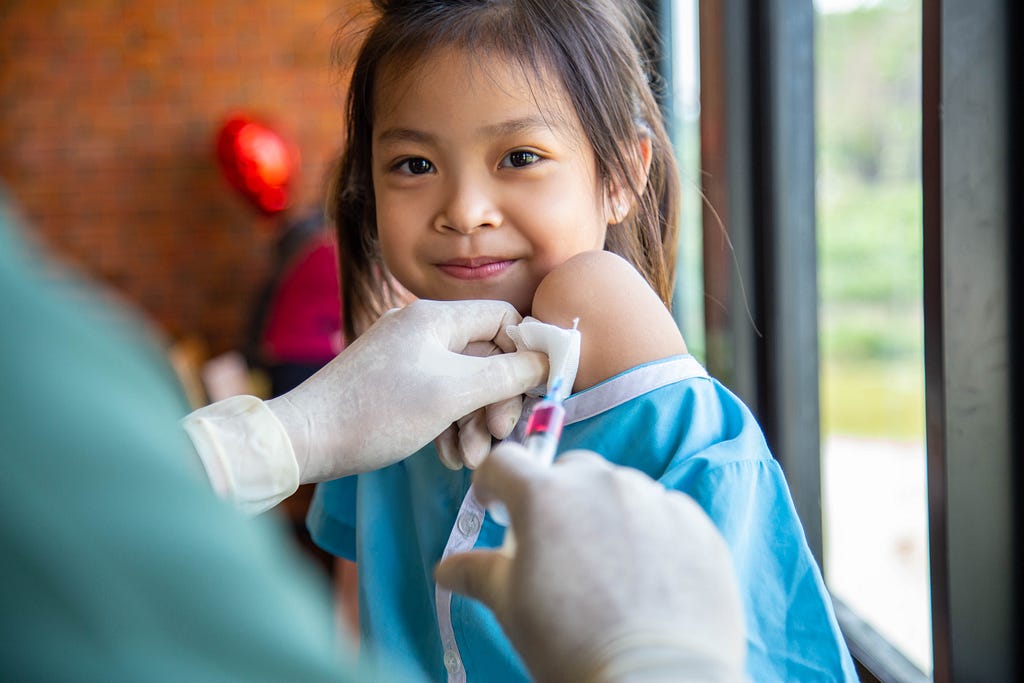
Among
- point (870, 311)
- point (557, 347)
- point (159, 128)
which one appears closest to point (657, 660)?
point (557, 347)

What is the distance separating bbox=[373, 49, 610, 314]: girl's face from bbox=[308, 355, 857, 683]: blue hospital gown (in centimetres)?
20

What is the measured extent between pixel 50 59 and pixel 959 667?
533 cm

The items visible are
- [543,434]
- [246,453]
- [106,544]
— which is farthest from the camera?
[246,453]

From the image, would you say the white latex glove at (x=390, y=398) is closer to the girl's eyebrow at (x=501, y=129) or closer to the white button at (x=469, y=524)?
the white button at (x=469, y=524)

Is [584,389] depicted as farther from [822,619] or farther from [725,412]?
[822,619]

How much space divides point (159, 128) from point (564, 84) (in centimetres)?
463

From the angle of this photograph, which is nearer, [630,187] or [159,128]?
[630,187]

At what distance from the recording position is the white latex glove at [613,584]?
47cm

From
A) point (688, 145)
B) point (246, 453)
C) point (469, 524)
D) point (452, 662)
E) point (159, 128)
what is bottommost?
point (452, 662)

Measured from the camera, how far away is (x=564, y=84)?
97 cm

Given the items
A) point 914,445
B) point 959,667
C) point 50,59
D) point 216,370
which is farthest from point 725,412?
point 50,59

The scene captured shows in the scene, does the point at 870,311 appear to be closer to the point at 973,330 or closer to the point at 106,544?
the point at 973,330

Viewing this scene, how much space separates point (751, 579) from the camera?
2.35 ft

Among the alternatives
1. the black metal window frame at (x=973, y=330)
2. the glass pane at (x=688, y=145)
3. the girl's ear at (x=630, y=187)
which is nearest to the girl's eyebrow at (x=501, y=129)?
the girl's ear at (x=630, y=187)
